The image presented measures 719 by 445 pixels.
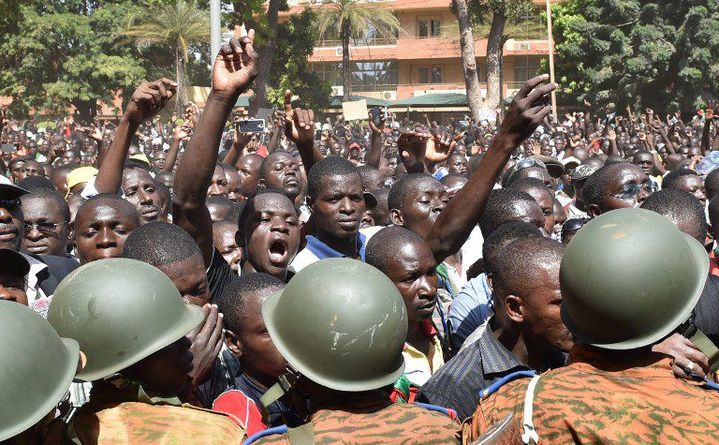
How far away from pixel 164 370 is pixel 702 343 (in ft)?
5.91

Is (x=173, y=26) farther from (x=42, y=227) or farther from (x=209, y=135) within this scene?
(x=209, y=135)

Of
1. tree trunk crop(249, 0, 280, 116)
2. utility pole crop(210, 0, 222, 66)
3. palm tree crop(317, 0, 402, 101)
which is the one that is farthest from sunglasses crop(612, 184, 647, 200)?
palm tree crop(317, 0, 402, 101)

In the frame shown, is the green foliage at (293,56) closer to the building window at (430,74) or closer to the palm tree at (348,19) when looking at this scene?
the palm tree at (348,19)

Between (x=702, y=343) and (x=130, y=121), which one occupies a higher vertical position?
(x=130, y=121)

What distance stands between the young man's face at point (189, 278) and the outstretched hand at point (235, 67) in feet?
2.73

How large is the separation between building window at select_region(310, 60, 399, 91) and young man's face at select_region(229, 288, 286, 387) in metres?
50.2

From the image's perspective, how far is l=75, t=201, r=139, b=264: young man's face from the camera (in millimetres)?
4441

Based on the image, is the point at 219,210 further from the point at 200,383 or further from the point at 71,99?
the point at 71,99

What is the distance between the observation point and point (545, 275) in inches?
129

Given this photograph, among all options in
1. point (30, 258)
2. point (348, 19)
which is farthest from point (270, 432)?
point (348, 19)

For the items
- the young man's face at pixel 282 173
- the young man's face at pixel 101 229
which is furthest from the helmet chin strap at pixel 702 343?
the young man's face at pixel 282 173

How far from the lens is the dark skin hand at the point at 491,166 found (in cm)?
379

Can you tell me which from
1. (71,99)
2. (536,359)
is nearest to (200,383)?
(536,359)

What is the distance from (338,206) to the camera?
4.88m
